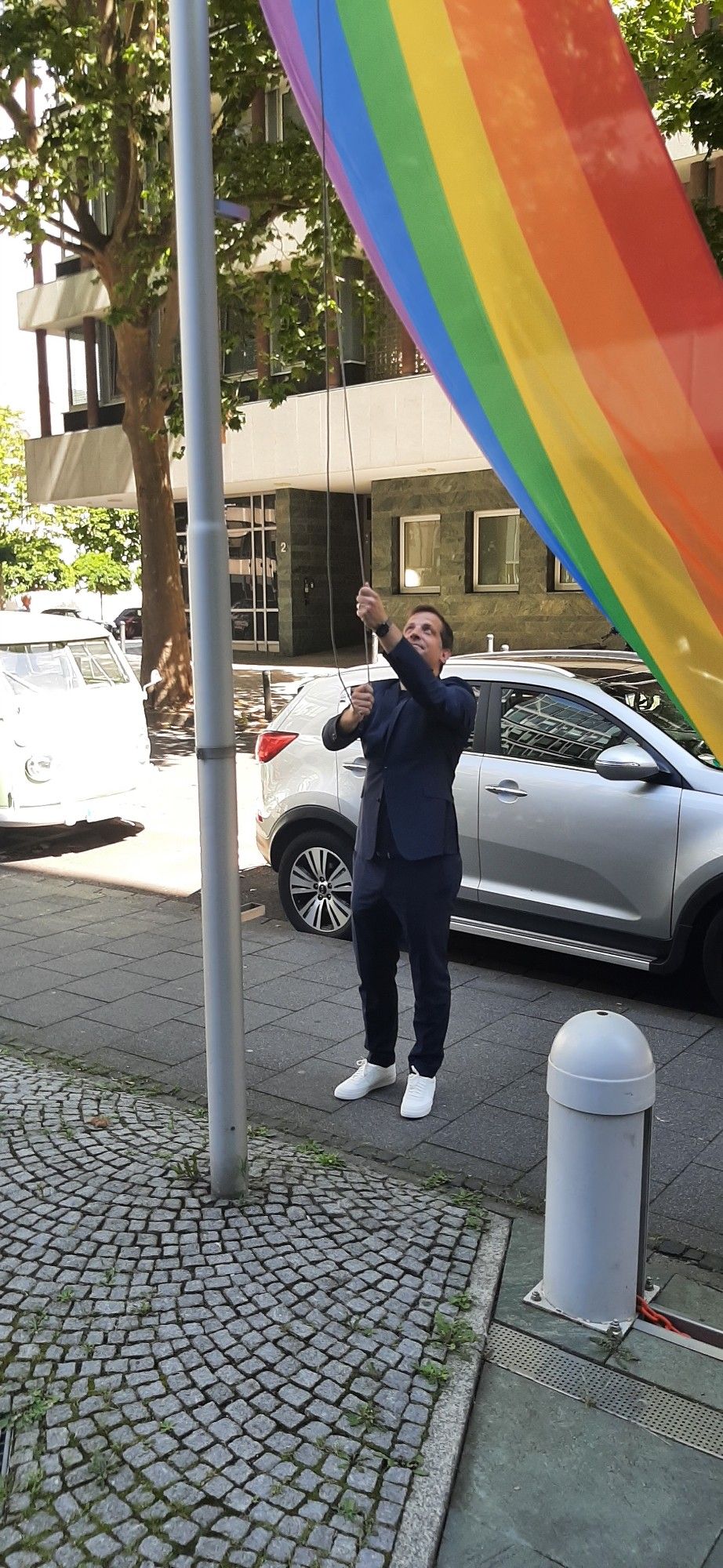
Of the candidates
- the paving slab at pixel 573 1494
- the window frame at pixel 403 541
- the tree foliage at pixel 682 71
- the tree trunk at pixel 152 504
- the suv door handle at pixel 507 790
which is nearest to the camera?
the paving slab at pixel 573 1494

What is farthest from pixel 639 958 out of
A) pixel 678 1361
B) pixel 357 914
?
pixel 678 1361

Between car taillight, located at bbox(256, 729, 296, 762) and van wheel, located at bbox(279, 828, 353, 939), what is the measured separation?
55 cm

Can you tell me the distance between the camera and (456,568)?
24469 millimetres

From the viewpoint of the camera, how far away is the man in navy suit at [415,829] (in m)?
4.59

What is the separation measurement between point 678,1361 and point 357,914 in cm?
205

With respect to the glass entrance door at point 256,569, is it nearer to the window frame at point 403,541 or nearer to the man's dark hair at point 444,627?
the window frame at point 403,541

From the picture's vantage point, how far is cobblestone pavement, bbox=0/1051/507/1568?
2.61m

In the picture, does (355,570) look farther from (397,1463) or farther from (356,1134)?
(397,1463)

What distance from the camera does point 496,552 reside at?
24.2 m

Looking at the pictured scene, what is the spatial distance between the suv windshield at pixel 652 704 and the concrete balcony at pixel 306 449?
42.6 feet

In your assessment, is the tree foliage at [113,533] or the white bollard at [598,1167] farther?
the tree foliage at [113,533]

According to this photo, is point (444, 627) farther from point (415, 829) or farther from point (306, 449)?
point (306, 449)

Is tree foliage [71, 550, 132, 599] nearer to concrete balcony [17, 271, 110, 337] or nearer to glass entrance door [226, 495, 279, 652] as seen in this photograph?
concrete balcony [17, 271, 110, 337]

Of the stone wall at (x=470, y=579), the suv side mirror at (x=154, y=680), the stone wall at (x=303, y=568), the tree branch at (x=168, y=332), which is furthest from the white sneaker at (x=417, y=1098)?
the stone wall at (x=303, y=568)
